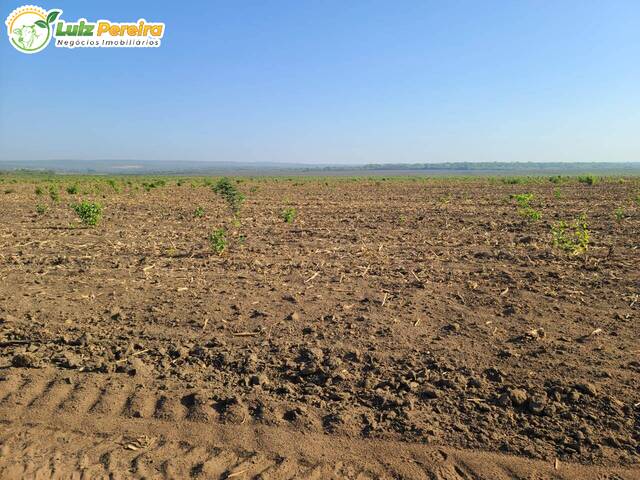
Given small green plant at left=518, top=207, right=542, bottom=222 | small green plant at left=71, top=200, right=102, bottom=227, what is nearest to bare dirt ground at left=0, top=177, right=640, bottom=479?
small green plant at left=518, top=207, right=542, bottom=222

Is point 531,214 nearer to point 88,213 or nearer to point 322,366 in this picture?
point 322,366

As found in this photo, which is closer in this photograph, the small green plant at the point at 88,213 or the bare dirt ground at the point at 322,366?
the bare dirt ground at the point at 322,366

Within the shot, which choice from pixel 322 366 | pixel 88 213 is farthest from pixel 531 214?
pixel 88 213

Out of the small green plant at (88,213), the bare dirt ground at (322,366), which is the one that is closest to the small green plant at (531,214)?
the bare dirt ground at (322,366)

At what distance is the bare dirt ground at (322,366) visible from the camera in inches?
127

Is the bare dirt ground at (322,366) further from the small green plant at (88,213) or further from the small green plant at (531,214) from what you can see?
the small green plant at (88,213)

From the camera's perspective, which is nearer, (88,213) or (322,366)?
(322,366)

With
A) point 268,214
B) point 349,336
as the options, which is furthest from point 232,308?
point 268,214

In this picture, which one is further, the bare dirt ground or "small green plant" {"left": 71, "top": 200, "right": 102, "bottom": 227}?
"small green plant" {"left": 71, "top": 200, "right": 102, "bottom": 227}

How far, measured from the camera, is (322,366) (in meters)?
4.32

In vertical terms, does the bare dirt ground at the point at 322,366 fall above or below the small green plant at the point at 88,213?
below

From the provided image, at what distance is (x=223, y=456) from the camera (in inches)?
127

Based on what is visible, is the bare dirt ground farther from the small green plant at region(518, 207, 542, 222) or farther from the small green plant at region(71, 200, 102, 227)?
the small green plant at region(71, 200, 102, 227)

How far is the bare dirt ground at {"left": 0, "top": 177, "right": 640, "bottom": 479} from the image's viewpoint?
3234mm
